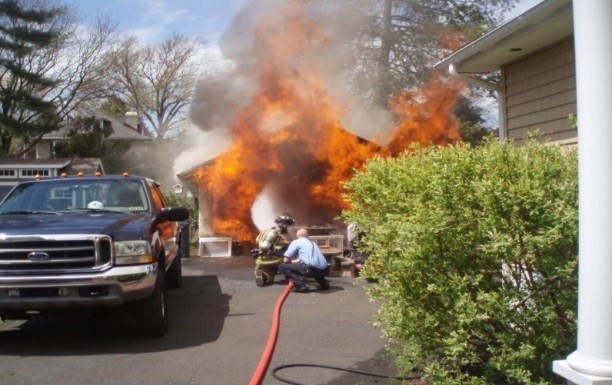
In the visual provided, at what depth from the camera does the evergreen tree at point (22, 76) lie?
30.0 metres

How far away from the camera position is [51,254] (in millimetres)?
6984

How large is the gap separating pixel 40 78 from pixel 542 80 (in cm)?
2716

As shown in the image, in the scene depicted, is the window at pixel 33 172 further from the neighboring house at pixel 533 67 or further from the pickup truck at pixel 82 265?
the neighboring house at pixel 533 67

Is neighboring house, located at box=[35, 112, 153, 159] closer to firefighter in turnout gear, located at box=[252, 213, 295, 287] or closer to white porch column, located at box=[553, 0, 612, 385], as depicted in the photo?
firefighter in turnout gear, located at box=[252, 213, 295, 287]

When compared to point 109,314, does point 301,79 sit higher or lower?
higher

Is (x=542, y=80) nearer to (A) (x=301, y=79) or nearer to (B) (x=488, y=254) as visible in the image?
(B) (x=488, y=254)

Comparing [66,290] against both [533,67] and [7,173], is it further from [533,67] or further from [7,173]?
[7,173]

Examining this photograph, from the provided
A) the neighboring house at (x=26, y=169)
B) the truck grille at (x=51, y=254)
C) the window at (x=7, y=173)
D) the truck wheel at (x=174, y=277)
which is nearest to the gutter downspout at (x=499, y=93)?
the truck grille at (x=51, y=254)

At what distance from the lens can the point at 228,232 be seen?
18922 millimetres

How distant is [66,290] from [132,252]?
0.75 meters

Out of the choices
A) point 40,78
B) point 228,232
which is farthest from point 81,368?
point 40,78

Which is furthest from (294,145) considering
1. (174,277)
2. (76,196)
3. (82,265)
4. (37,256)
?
(37,256)

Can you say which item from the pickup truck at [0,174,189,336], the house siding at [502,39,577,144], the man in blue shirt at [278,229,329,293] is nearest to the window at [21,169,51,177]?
the man in blue shirt at [278,229,329,293]

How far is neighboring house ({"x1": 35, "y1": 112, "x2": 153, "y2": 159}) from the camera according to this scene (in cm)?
3612
